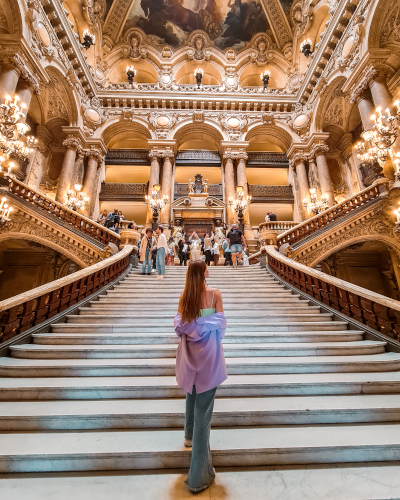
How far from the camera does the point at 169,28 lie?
19641 millimetres

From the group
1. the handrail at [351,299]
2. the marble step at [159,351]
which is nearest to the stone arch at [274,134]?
the handrail at [351,299]

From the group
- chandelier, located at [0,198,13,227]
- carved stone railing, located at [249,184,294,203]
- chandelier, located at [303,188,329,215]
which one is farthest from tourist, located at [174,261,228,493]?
carved stone railing, located at [249,184,294,203]

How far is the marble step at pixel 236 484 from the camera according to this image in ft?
5.47

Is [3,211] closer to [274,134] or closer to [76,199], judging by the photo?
[76,199]

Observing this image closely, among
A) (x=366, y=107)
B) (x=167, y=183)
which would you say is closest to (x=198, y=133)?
(x=167, y=183)

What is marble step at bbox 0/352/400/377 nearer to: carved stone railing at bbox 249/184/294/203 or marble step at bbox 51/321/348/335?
marble step at bbox 51/321/348/335

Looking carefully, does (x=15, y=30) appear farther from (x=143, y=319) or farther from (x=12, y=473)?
(x=12, y=473)

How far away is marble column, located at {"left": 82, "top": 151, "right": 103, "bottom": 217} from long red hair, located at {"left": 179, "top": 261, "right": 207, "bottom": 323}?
15.0m

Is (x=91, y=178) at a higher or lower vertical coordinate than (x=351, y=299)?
higher

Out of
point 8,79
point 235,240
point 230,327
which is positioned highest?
point 8,79

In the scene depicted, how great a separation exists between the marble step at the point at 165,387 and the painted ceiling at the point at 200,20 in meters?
24.5

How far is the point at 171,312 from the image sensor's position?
16.6 ft

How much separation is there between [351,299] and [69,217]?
9590mm

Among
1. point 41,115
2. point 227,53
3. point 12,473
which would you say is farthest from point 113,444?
point 227,53
